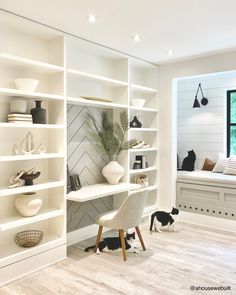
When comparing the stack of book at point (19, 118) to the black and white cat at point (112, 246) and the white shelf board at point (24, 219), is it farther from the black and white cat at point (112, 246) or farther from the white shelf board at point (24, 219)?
the black and white cat at point (112, 246)

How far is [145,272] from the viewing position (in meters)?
2.92

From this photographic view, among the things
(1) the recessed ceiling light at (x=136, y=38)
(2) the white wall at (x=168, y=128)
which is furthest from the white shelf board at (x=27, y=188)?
(2) the white wall at (x=168, y=128)

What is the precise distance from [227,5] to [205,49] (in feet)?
4.61

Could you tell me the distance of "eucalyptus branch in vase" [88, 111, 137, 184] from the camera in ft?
13.0

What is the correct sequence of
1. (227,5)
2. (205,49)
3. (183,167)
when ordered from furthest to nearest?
(183,167), (205,49), (227,5)

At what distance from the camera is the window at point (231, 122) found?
5.41 meters

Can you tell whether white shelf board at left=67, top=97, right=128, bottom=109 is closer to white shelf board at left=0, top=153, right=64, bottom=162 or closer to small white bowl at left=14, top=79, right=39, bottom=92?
small white bowl at left=14, top=79, right=39, bottom=92

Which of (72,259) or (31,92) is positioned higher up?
(31,92)

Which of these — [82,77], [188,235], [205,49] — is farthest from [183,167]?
[82,77]

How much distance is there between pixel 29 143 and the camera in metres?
3.18

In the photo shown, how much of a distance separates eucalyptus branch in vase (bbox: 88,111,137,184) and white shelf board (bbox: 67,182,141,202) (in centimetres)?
14

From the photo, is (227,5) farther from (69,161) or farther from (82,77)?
(69,161)

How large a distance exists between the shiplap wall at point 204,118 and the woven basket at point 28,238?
144 inches

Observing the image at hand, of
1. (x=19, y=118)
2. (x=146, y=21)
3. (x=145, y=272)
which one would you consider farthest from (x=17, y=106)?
(x=145, y=272)
